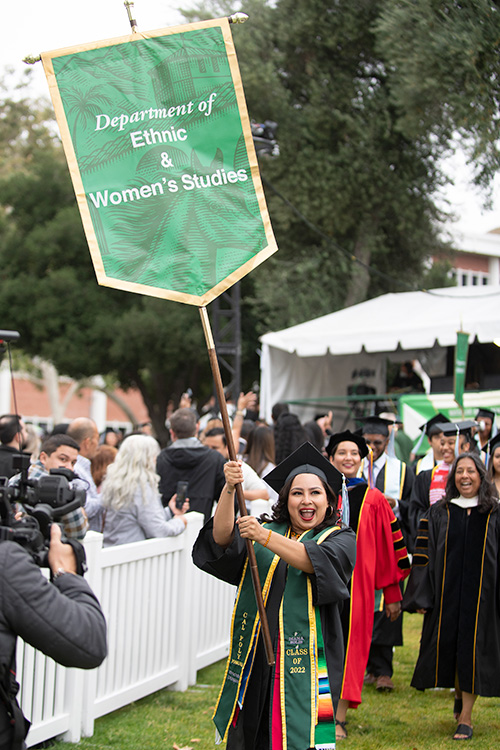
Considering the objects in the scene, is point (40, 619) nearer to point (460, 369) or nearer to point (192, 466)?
point (192, 466)

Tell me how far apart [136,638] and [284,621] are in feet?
8.04

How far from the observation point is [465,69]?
11.9 m

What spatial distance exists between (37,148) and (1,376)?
1593 centimetres

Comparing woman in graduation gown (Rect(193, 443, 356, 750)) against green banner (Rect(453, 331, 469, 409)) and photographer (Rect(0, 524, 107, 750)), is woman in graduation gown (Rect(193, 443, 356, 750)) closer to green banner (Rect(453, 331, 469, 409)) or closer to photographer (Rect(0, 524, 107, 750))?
photographer (Rect(0, 524, 107, 750))

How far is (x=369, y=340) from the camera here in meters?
13.9

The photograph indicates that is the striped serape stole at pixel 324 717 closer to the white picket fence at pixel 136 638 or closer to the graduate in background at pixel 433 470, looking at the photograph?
the white picket fence at pixel 136 638

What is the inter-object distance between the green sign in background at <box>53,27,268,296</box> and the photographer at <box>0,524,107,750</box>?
5.39 ft

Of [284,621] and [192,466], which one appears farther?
[192,466]

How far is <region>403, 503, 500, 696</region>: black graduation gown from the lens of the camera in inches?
221

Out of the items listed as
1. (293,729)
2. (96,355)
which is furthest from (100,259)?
(96,355)

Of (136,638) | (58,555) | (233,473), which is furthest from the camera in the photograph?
(136,638)

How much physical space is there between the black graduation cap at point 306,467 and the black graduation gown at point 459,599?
1.99 metres

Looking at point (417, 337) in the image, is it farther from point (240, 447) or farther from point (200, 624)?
point (200, 624)

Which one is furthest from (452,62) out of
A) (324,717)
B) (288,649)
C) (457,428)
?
(324,717)
